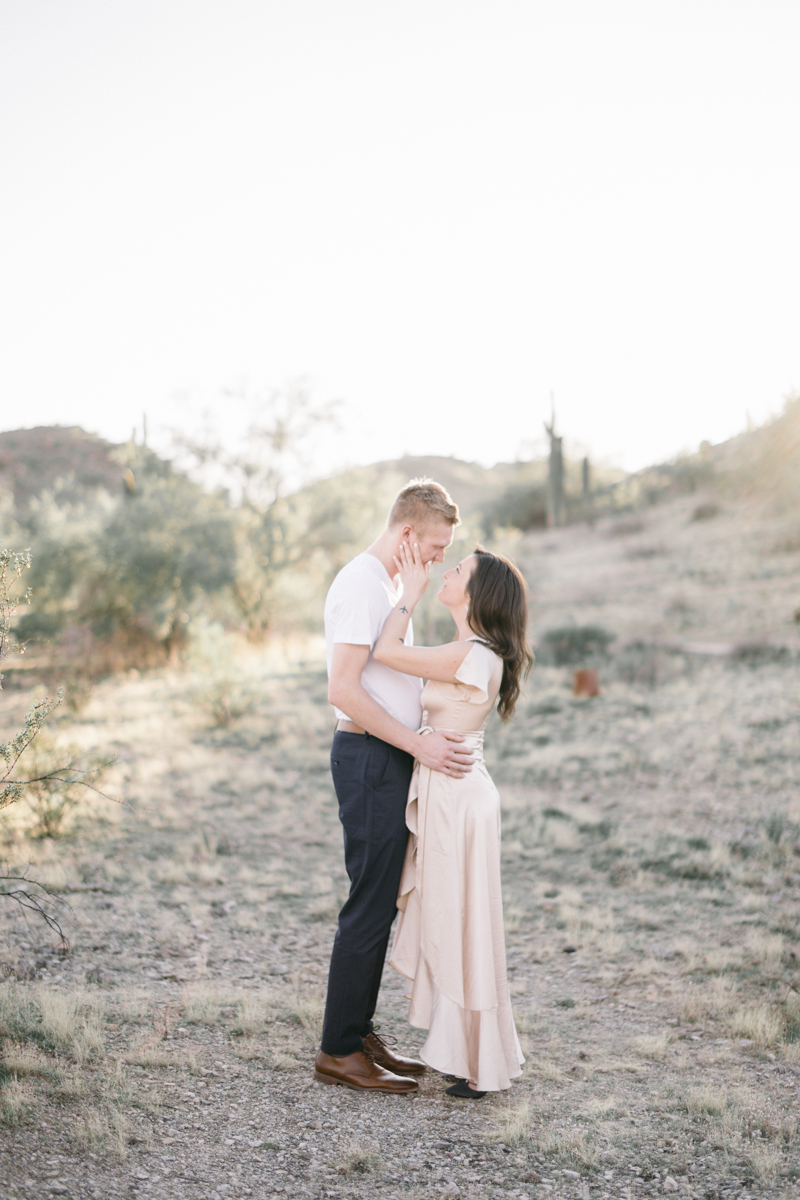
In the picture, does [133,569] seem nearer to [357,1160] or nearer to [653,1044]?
[653,1044]

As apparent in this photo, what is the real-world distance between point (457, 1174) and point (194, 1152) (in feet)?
2.89

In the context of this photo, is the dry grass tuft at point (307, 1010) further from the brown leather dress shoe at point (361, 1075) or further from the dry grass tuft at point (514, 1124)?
the dry grass tuft at point (514, 1124)

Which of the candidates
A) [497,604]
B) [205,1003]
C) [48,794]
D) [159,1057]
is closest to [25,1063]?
[159,1057]

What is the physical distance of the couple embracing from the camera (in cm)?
303

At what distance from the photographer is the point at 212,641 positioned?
12.8 m

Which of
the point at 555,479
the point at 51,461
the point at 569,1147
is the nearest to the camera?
the point at 569,1147

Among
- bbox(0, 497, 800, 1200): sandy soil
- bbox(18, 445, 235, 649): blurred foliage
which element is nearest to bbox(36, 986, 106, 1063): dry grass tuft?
bbox(0, 497, 800, 1200): sandy soil

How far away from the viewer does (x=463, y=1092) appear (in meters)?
3.19

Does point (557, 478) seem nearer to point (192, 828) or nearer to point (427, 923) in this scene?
point (192, 828)

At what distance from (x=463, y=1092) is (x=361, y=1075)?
40cm

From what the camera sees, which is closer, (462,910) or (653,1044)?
(462,910)

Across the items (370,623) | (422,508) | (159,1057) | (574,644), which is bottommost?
(159,1057)

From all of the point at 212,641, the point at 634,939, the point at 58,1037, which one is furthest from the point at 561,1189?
the point at 212,641

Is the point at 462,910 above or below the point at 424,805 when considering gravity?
below
